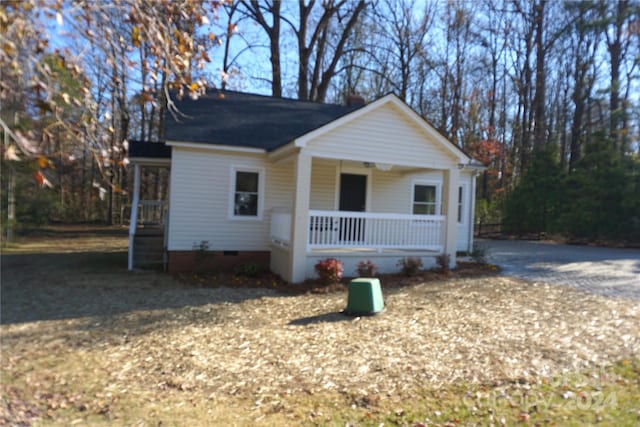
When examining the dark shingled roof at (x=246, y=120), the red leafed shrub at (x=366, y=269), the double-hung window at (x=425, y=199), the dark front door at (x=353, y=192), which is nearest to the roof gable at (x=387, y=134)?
the dark shingled roof at (x=246, y=120)

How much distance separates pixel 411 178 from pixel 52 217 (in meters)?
22.8

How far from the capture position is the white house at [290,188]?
9.95 m

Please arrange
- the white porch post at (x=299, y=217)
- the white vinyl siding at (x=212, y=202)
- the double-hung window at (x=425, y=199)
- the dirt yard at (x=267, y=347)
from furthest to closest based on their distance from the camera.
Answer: the double-hung window at (x=425, y=199)
the white vinyl siding at (x=212, y=202)
the white porch post at (x=299, y=217)
the dirt yard at (x=267, y=347)

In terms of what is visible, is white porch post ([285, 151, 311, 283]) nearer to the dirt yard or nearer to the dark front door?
the dirt yard

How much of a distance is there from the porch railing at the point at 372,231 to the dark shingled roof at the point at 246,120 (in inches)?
80.2

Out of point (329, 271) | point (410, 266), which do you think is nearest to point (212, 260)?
point (329, 271)

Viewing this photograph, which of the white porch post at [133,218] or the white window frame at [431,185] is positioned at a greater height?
the white window frame at [431,185]

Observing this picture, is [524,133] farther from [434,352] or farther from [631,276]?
[434,352]

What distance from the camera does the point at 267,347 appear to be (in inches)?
222

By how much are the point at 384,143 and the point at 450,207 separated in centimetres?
253

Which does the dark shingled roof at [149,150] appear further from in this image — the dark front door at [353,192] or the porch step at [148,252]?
the dark front door at [353,192]

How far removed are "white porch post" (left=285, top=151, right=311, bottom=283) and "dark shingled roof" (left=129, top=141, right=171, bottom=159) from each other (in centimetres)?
434

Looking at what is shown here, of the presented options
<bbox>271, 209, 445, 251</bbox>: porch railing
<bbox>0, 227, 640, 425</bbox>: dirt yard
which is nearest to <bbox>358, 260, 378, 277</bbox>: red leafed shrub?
<bbox>271, 209, 445, 251</bbox>: porch railing

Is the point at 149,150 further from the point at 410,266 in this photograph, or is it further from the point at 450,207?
the point at 450,207
